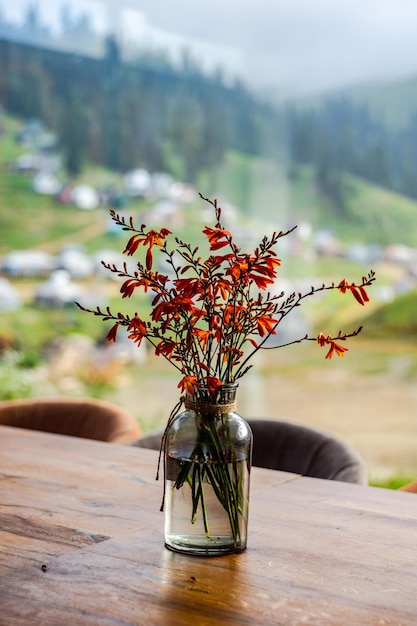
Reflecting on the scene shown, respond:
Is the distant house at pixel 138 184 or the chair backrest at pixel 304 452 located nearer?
the chair backrest at pixel 304 452

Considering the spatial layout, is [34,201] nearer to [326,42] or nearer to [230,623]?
[326,42]

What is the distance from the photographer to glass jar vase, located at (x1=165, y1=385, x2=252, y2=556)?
5.06 feet

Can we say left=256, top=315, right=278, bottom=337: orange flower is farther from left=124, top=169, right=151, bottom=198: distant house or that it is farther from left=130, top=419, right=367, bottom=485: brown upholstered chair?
left=124, top=169, right=151, bottom=198: distant house

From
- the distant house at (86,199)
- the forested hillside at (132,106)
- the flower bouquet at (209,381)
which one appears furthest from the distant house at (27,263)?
the flower bouquet at (209,381)

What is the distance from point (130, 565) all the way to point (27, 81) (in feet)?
14.6

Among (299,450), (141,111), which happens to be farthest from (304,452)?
(141,111)

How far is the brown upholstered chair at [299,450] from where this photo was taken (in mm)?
2463

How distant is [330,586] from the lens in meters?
1.46

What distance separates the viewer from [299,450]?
2.69 m

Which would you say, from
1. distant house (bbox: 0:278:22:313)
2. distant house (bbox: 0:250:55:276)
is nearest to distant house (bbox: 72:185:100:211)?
distant house (bbox: 0:250:55:276)

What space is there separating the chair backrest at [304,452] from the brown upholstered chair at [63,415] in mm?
483

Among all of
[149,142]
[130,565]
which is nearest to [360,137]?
[149,142]

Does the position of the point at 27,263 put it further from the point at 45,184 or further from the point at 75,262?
the point at 45,184

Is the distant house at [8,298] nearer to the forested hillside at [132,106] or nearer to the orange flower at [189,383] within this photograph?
the forested hillside at [132,106]
